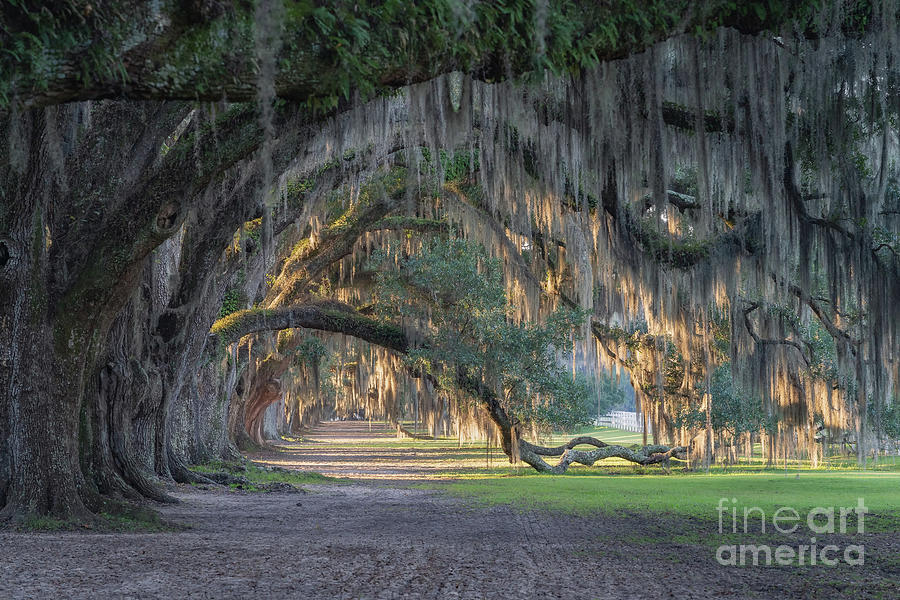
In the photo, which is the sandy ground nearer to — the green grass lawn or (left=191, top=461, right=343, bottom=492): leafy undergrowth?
the green grass lawn

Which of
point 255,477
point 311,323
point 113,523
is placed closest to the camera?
point 113,523

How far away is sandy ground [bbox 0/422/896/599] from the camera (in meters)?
A: 5.08

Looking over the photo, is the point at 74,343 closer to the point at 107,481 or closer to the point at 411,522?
the point at 107,481

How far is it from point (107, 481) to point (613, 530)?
212 inches

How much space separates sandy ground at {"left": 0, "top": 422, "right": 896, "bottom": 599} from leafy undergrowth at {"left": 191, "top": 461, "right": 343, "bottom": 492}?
15.2ft

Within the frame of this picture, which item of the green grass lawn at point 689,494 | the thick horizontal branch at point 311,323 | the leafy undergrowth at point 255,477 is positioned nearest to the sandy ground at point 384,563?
the green grass lawn at point 689,494

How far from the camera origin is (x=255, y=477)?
1666 cm

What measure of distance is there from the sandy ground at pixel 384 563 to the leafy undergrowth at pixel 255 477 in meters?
4.63

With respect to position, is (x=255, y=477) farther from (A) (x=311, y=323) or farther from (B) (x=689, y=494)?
(B) (x=689, y=494)

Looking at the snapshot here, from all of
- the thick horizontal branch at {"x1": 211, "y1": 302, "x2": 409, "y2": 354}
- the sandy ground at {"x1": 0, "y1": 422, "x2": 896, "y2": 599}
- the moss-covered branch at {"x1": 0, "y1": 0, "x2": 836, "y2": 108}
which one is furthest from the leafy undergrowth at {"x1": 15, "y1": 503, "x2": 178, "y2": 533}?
the thick horizontal branch at {"x1": 211, "y1": 302, "x2": 409, "y2": 354}

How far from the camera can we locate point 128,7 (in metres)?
4.09

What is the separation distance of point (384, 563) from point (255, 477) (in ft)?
36.6

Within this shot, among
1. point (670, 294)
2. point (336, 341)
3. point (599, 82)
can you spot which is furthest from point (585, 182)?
point (336, 341)

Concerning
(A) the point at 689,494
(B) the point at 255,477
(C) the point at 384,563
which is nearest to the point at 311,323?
(B) the point at 255,477
